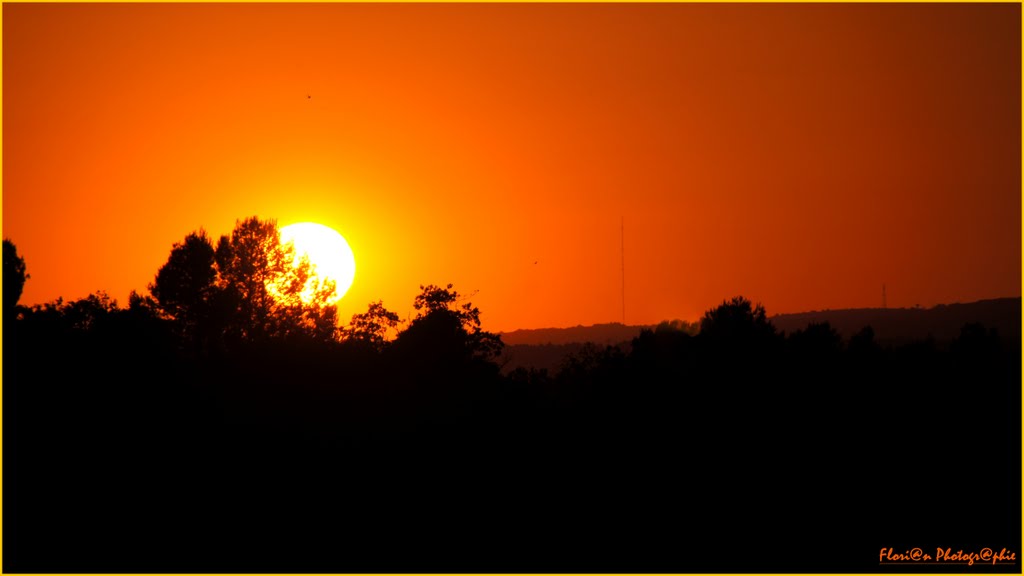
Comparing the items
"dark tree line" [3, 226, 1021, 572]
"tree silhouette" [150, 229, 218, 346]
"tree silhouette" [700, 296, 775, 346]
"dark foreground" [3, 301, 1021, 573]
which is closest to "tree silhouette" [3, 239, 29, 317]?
"dark tree line" [3, 226, 1021, 572]

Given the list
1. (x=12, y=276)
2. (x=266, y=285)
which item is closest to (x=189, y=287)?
(x=266, y=285)

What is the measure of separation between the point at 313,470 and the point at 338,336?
28.4m

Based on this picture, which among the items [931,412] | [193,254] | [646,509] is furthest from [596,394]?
[193,254]

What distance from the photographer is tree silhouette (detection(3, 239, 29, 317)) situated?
61513 mm

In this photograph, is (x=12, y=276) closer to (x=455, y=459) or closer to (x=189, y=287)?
(x=189, y=287)

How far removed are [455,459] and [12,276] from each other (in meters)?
26.9

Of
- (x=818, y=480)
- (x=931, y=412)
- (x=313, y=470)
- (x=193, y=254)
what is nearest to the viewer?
(x=313, y=470)

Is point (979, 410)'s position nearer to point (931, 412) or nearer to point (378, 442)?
point (931, 412)

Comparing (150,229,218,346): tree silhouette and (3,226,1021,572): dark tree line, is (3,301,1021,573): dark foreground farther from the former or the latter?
(150,229,218,346): tree silhouette

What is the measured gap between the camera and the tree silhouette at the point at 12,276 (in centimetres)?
6151

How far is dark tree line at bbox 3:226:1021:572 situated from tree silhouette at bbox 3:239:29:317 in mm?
139

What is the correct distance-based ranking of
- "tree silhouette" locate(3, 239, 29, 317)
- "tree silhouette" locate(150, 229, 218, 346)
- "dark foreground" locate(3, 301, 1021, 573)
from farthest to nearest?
"tree silhouette" locate(150, 229, 218, 346) < "tree silhouette" locate(3, 239, 29, 317) < "dark foreground" locate(3, 301, 1021, 573)

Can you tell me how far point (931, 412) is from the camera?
217 feet

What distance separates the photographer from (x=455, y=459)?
172ft
